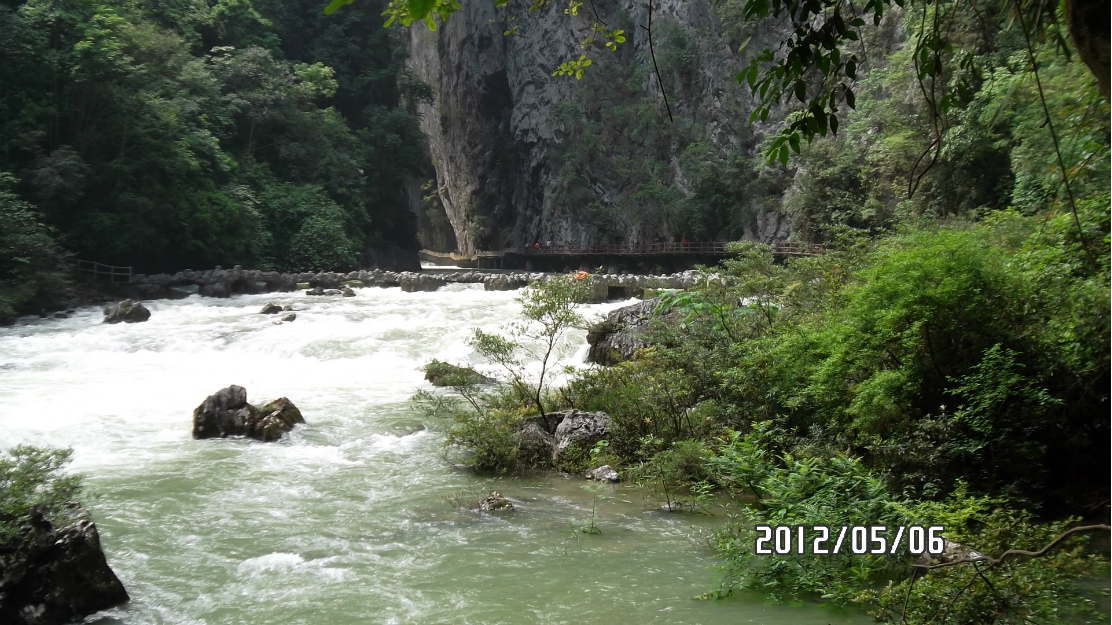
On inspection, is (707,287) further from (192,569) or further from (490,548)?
(192,569)

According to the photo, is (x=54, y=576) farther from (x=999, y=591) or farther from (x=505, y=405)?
(x=505, y=405)

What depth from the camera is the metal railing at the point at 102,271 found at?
838 inches

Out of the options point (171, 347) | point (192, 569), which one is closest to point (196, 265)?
point (171, 347)

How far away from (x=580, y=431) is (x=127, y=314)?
12871 mm

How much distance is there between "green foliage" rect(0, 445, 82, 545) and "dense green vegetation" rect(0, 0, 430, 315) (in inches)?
561

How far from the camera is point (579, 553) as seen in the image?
567 cm

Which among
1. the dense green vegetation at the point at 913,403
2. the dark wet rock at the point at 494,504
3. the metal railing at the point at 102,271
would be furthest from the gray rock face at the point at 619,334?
the metal railing at the point at 102,271

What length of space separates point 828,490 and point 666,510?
1971mm

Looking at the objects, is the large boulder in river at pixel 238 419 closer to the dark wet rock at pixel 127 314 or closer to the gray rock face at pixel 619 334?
the gray rock face at pixel 619 334

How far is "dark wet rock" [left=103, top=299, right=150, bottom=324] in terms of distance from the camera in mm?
17141

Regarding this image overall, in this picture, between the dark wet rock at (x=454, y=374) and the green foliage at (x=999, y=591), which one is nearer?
the green foliage at (x=999, y=591)

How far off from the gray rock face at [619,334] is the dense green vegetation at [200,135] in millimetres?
12391
